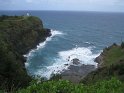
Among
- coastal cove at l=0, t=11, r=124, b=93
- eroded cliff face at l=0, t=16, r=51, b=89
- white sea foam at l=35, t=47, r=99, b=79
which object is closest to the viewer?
coastal cove at l=0, t=11, r=124, b=93

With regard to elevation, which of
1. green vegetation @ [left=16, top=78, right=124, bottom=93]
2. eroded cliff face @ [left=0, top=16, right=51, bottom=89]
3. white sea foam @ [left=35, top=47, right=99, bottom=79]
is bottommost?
white sea foam @ [left=35, top=47, right=99, bottom=79]

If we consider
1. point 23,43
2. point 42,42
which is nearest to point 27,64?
point 23,43

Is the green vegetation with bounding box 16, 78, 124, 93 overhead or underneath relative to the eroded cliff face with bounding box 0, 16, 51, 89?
overhead

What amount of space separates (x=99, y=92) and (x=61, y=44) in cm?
8181

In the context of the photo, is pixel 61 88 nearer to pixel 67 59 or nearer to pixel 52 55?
pixel 67 59

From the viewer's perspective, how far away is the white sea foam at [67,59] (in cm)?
6038

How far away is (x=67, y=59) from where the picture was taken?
71562mm

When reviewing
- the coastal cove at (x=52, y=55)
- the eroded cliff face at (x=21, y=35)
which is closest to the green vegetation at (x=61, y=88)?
the coastal cove at (x=52, y=55)

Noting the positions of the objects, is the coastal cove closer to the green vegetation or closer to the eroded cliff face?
the eroded cliff face

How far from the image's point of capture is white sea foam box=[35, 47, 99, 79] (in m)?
60.4

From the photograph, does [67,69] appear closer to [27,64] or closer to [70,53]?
[27,64]

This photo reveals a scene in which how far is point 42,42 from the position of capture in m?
94.1

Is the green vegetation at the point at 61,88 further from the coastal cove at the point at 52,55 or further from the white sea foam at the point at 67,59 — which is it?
the white sea foam at the point at 67,59

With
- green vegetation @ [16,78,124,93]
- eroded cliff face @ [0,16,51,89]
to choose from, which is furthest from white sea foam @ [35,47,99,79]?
green vegetation @ [16,78,124,93]
